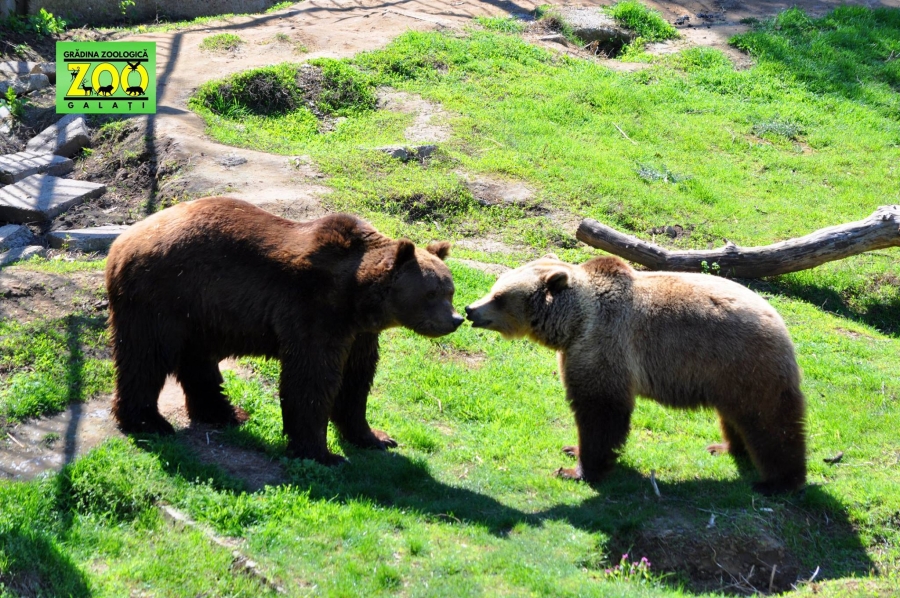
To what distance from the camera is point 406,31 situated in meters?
18.6

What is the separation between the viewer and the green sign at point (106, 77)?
1480cm

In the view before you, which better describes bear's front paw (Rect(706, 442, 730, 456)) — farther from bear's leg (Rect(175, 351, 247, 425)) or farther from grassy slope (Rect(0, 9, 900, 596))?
bear's leg (Rect(175, 351, 247, 425))

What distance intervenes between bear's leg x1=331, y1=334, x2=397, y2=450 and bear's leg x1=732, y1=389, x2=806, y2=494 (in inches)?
118

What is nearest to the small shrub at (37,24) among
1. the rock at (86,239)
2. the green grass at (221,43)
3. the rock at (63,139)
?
the green grass at (221,43)

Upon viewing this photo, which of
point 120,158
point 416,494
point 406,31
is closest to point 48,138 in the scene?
point 120,158

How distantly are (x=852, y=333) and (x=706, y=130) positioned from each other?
665 centimetres

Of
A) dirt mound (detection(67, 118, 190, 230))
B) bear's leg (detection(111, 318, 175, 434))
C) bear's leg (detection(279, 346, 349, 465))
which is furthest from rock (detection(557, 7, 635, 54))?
bear's leg (detection(111, 318, 175, 434))

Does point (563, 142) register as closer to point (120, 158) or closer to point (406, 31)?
point (406, 31)

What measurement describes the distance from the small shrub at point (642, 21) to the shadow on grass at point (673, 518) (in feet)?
49.0

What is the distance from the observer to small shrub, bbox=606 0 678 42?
20.3 metres

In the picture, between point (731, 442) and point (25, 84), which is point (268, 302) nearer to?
point (731, 442)

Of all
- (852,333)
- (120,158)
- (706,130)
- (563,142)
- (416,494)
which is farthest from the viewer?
(706,130)

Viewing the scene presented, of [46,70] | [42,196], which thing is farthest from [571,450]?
[46,70]

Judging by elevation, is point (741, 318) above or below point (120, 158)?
above
